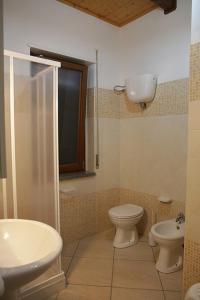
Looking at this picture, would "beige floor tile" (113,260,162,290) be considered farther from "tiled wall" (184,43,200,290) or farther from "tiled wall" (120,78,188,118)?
"tiled wall" (120,78,188,118)

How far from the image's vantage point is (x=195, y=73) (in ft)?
5.12

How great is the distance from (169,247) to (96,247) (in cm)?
90

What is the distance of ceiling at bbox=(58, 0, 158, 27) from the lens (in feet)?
8.19

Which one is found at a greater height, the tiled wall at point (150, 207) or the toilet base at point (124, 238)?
the tiled wall at point (150, 207)

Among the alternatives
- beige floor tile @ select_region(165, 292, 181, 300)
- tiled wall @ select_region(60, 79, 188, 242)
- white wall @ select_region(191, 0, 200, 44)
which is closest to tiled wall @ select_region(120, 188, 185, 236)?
tiled wall @ select_region(60, 79, 188, 242)

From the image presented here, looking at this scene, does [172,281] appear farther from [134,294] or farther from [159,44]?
[159,44]

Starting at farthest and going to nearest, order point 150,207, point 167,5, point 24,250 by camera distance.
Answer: point 150,207, point 167,5, point 24,250

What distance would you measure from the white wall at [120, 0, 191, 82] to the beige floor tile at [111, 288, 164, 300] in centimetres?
213

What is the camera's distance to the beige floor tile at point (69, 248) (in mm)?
2490

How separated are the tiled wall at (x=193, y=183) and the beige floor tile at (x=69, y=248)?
1.30 meters

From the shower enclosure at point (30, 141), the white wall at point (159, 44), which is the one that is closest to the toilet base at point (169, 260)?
→ the shower enclosure at point (30, 141)

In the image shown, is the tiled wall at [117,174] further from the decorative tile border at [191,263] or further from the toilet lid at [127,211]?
the decorative tile border at [191,263]

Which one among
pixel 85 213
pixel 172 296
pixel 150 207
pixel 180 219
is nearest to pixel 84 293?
pixel 172 296

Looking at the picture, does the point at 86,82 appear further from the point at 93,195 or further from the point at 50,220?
the point at 50,220
